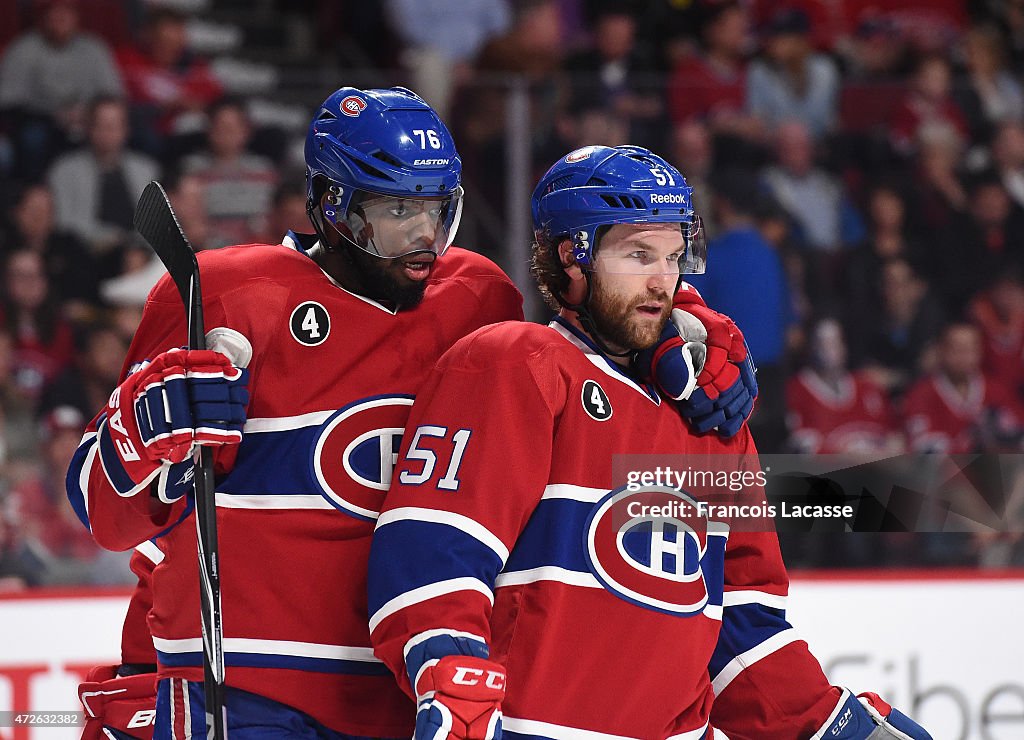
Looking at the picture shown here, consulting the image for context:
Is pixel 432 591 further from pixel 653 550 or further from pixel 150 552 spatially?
pixel 150 552

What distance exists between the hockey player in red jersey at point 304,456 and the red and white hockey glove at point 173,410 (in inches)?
0.7

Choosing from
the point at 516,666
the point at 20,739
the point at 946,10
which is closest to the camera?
the point at 516,666

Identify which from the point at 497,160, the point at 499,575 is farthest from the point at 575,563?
the point at 497,160

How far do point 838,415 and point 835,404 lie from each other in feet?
0.12

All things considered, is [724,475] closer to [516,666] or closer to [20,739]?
[516,666]

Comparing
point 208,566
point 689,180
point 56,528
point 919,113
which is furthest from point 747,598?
point 919,113

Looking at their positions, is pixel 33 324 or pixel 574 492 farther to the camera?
pixel 33 324

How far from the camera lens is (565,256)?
7.29ft

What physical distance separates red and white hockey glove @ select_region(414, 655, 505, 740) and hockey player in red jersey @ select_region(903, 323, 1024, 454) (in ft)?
9.97

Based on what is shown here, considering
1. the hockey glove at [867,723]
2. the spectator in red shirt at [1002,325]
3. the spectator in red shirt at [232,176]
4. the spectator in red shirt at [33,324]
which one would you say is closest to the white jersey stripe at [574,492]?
the hockey glove at [867,723]

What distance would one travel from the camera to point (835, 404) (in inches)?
179

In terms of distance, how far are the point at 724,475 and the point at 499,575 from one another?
0.39 metres

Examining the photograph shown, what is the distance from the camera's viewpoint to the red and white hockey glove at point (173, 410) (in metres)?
1.95

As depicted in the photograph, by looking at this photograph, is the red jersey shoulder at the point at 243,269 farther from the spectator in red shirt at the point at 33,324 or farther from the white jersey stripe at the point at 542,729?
the spectator in red shirt at the point at 33,324
